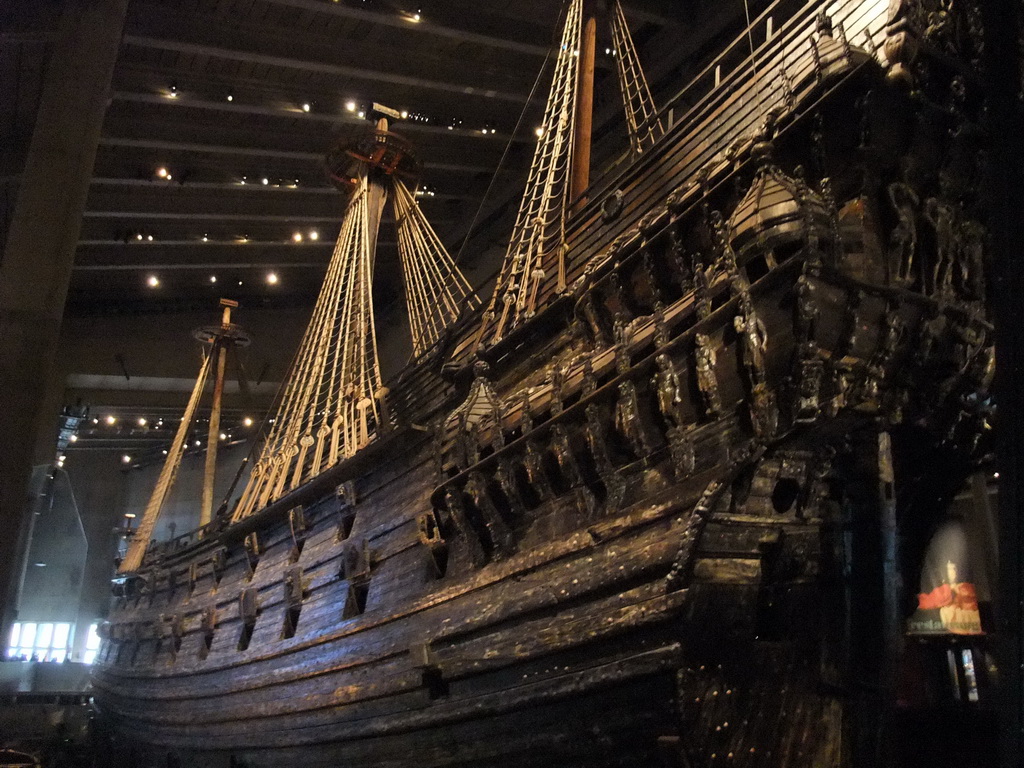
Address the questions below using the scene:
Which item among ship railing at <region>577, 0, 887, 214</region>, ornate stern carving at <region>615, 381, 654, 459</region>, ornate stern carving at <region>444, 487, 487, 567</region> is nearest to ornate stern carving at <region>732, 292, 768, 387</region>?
ornate stern carving at <region>615, 381, 654, 459</region>

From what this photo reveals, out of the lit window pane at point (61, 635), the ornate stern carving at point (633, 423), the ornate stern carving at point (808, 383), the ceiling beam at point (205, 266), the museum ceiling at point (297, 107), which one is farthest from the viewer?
the lit window pane at point (61, 635)

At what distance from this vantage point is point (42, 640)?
1691cm

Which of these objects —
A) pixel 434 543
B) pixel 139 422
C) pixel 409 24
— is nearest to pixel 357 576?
pixel 434 543

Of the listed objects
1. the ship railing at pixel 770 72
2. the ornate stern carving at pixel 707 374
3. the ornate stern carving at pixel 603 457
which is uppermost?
the ship railing at pixel 770 72

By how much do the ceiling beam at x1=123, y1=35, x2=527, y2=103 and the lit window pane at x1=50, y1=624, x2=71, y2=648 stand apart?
14188 millimetres

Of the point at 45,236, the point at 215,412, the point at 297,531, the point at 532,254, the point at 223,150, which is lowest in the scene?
the point at 297,531

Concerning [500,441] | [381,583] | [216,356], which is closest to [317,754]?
[381,583]

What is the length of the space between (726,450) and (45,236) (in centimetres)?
399

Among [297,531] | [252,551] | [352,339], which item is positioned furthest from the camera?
[352,339]

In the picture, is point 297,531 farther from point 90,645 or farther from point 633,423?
point 90,645

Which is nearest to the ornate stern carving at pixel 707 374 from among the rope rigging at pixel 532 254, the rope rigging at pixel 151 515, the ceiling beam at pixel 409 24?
the rope rigging at pixel 532 254

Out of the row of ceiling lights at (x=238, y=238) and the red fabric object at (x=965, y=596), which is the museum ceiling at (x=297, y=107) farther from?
the red fabric object at (x=965, y=596)

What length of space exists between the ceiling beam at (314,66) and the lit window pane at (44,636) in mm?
14123

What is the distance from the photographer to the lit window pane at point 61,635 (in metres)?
17.1
